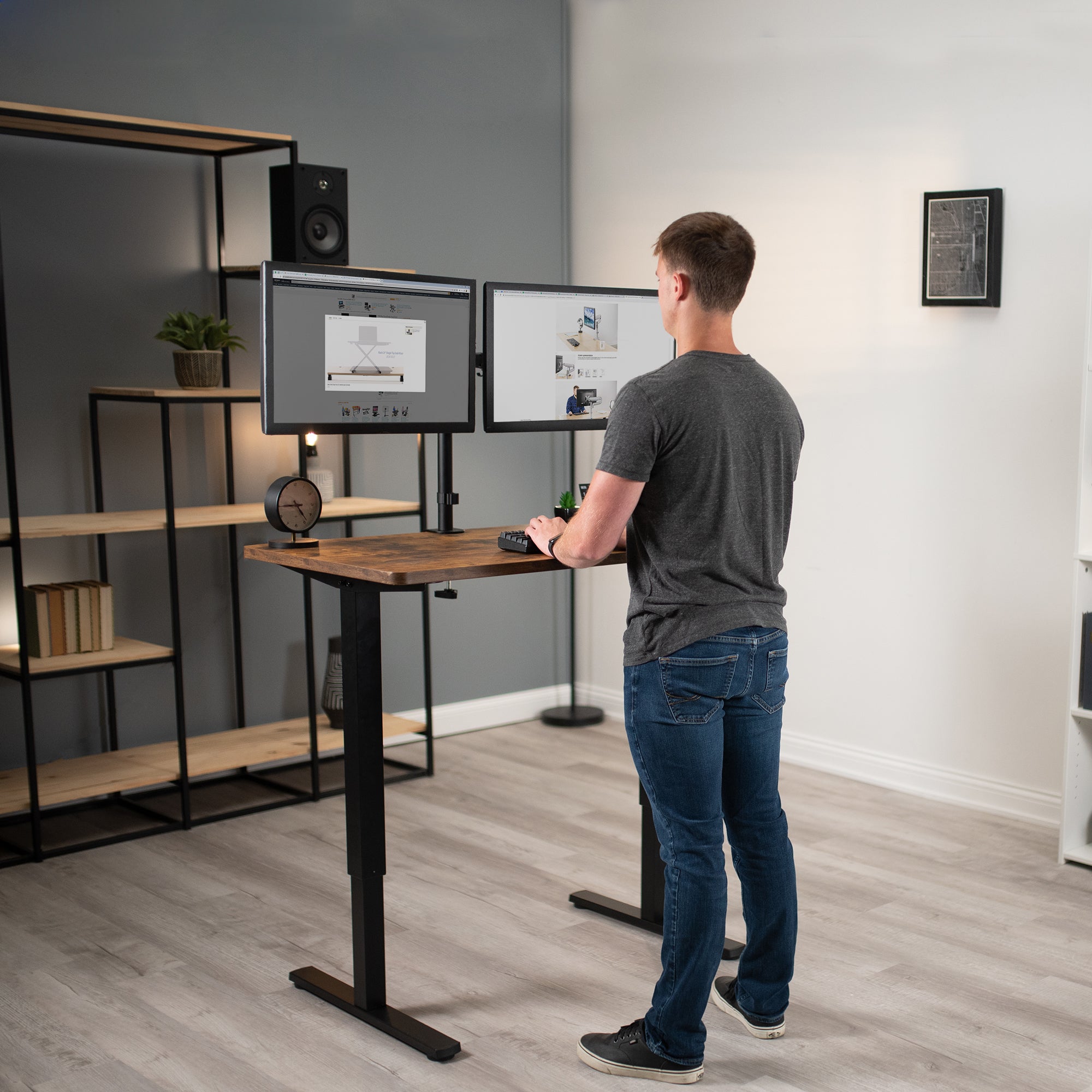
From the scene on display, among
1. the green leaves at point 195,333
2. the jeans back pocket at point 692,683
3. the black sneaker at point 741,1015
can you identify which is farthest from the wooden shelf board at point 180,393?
the black sneaker at point 741,1015

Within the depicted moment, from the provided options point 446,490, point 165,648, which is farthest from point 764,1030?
point 165,648

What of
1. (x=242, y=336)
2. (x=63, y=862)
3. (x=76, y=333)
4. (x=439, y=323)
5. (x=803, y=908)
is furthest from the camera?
(x=242, y=336)

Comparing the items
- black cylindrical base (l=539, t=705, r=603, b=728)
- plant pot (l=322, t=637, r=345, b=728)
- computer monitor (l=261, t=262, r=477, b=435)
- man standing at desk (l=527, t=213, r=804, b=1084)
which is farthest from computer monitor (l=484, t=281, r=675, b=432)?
black cylindrical base (l=539, t=705, r=603, b=728)

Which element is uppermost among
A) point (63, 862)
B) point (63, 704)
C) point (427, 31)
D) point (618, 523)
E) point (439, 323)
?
point (427, 31)

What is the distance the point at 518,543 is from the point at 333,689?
1.93 meters

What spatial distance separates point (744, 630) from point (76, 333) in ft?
8.25

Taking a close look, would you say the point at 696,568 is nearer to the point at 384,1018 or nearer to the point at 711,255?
the point at 711,255

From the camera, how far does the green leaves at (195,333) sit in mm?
3797

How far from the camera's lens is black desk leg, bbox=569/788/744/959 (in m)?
2.94

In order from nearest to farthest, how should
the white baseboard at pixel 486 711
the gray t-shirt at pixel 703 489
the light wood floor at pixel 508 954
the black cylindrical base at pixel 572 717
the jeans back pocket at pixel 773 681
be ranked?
the gray t-shirt at pixel 703 489
the jeans back pocket at pixel 773 681
the light wood floor at pixel 508 954
the white baseboard at pixel 486 711
the black cylindrical base at pixel 572 717

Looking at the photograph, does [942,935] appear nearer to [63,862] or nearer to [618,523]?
[618,523]

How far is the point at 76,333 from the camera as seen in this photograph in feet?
12.7

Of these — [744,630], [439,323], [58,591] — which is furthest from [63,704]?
[744,630]

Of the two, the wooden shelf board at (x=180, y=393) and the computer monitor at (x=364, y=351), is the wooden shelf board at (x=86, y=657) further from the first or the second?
the computer monitor at (x=364, y=351)
